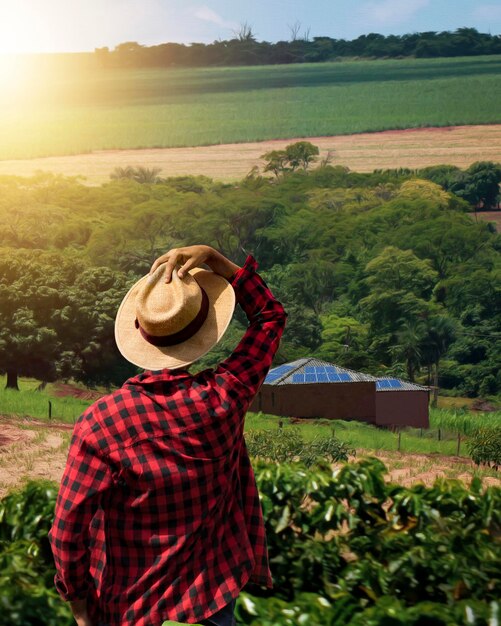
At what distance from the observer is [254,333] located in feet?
7.64

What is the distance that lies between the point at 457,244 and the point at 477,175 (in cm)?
57

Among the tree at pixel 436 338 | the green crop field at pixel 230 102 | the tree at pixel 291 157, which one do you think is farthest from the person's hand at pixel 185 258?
the green crop field at pixel 230 102

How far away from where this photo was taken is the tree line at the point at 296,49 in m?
7.70

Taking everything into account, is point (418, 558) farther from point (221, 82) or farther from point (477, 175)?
point (221, 82)

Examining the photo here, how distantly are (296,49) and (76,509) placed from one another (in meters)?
6.17

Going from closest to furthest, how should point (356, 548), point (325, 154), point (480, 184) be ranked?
point (356, 548), point (480, 184), point (325, 154)

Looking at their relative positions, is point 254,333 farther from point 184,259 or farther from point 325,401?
point 325,401

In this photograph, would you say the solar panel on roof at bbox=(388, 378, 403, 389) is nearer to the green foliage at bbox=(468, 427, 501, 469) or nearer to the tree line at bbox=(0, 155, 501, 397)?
the tree line at bbox=(0, 155, 501, 397)

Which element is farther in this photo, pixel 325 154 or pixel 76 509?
pixel 325 154

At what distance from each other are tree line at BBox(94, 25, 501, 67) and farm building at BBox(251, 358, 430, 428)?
217 cm

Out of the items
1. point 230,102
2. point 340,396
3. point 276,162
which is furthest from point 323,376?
point 230,102

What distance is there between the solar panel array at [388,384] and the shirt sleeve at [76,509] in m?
4.90

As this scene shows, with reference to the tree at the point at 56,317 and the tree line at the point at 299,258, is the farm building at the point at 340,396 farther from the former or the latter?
the tree at the point at 56,317

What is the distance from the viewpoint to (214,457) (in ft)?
7.11
